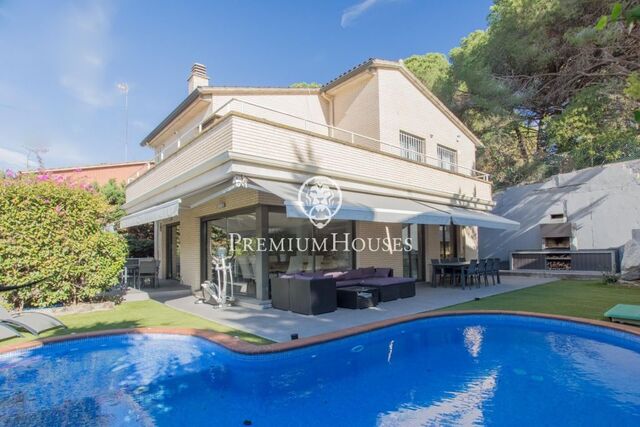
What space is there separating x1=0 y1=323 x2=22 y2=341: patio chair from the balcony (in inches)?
316

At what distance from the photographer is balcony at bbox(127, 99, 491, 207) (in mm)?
13820

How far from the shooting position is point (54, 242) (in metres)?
14.6

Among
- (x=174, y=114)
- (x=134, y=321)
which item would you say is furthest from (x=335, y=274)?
(x=174, y=114)

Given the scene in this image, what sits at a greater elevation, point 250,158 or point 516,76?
point 516,76

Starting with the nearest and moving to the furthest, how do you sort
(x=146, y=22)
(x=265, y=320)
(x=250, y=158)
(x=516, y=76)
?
(x=265, y=320)
(x=250, y=158)
(x=146, y=22)
(x=516, y=76)

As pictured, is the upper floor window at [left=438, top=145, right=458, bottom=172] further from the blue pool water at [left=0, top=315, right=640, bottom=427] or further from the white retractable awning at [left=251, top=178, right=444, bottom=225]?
the blue pool water at [left=0, top=315, right=640, bottom=427]

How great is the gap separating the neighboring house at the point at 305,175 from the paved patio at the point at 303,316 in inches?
69.1

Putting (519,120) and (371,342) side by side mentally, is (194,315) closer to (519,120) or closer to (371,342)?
(371,342)

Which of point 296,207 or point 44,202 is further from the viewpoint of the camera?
point 44,202

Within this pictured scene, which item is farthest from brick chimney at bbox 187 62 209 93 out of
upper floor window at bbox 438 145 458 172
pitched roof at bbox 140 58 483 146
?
upper floor window at bbox 438 145 458 172

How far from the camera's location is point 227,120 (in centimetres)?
1378

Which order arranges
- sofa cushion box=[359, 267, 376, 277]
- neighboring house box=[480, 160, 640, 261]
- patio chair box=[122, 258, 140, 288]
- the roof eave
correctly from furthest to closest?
neighboring house box=[480, 160, 640, 261]
patio chair box=[122, 258, 140, 288]
the roof eave
sofa cushion box=[359, 267, 376, 277]

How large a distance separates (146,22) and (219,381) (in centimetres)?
2378

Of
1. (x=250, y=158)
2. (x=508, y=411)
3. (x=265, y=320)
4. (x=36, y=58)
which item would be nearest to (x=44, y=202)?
(x=250, y=158)
